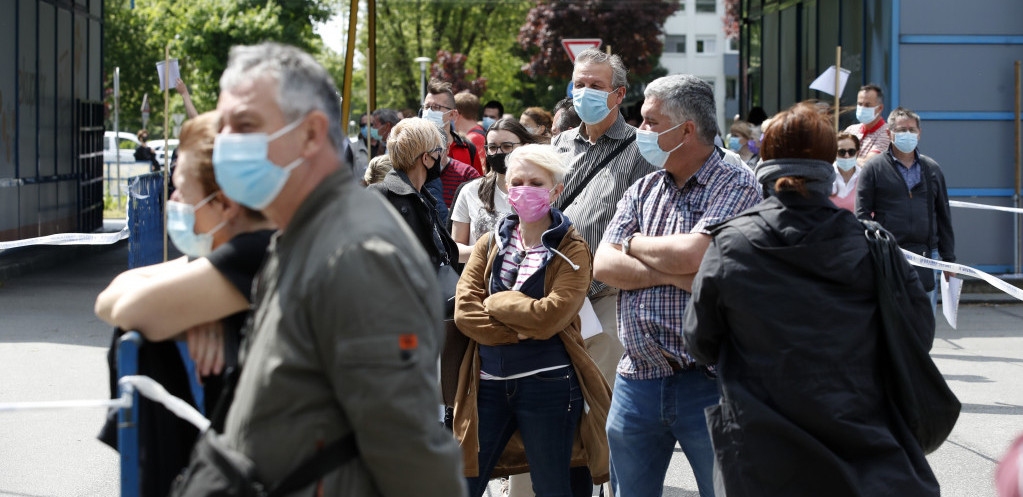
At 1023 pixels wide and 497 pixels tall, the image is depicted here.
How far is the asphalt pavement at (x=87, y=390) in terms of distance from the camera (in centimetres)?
641

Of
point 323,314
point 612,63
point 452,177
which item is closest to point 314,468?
point 323,314

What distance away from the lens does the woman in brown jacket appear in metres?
4.68

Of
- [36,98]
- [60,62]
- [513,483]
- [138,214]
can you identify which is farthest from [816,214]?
[60,62]

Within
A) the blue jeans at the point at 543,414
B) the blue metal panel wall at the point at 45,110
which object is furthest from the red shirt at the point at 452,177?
the blue metal panel wall at the point at 45,110

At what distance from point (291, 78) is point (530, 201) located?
8.31 feet

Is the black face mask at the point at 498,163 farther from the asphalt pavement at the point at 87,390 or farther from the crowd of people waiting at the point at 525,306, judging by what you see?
the asphalt pavement at the point at 87,390

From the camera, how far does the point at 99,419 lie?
7789 mm

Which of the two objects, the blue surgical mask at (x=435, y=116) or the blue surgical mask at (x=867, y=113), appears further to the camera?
the blue surgical mask at (x=867, y=113)

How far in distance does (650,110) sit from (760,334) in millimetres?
1200

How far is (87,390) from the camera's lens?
8555 millimetres

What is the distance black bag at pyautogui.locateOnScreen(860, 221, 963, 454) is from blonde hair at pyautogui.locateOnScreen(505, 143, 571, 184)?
1754mm

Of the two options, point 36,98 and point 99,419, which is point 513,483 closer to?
point 99,419

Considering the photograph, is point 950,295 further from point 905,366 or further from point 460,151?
point 905,366

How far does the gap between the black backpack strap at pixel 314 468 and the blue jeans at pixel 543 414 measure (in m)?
2.48
